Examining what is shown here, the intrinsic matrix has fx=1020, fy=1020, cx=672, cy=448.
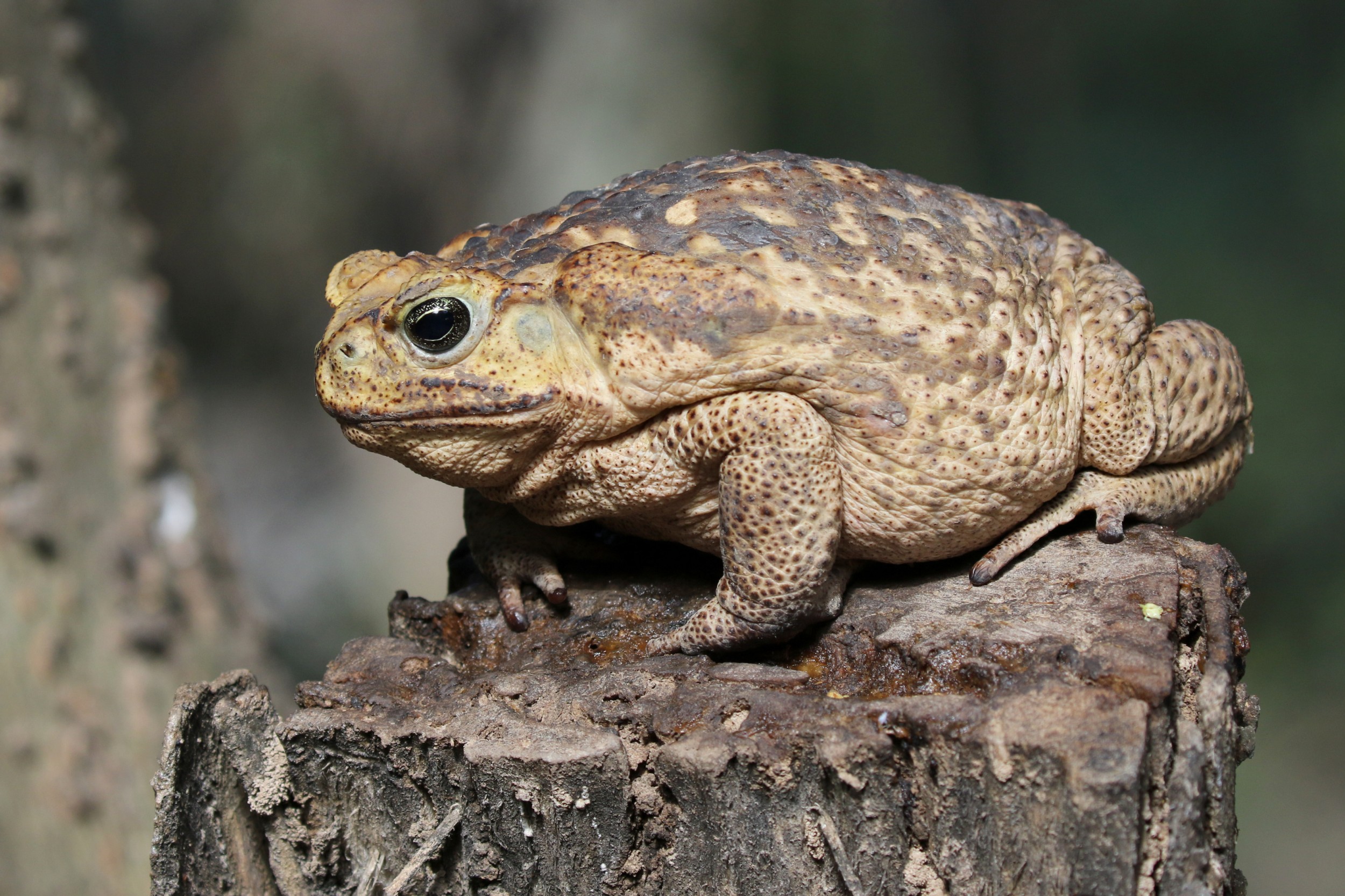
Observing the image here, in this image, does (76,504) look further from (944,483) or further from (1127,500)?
(1127,500)

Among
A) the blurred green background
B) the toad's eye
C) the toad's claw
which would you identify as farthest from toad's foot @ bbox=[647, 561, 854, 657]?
the blurred green background

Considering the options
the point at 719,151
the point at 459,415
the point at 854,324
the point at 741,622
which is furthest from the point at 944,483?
the point at 719,151

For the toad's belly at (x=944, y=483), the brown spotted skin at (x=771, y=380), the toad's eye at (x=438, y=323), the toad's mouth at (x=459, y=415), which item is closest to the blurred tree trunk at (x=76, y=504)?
the brown spotted skin at (x=771, y=380)

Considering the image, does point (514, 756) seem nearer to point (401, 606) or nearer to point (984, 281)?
point (401, 606)

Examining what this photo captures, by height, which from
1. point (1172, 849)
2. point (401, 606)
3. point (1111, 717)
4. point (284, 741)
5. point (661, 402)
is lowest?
point (1172, 849)

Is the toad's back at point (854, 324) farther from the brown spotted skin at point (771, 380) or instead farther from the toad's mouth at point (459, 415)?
the toad's mouth at point (459, 415)

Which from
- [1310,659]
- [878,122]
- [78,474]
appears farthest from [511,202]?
[1310,659]

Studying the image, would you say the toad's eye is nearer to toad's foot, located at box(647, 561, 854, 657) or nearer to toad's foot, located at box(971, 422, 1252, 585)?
toad's foot, located at box(647, 561, 854, 657)
